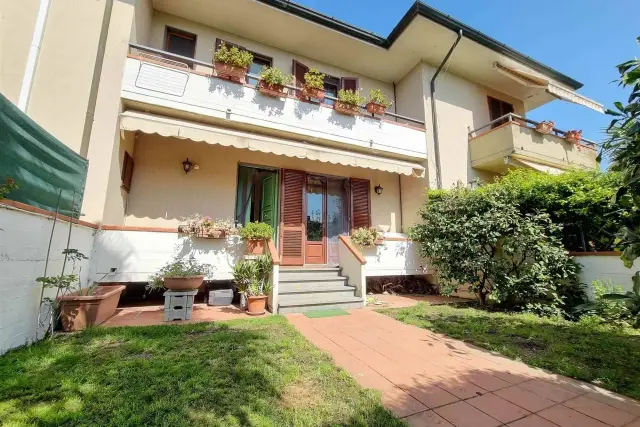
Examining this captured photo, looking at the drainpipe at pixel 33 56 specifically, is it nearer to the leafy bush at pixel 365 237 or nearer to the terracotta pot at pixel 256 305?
the terracotta pot at pixel 256 305

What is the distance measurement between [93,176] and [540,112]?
22514mm

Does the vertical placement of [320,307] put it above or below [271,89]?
below

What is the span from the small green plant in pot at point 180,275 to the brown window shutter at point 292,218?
3236 millimetres

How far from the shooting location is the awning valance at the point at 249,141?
7.95 meters

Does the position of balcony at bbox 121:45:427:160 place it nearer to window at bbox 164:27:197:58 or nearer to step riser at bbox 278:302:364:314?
window at bbox 164:27:197:58

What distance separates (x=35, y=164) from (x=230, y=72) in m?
6.15

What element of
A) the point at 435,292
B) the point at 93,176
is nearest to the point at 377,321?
the point at 435,292

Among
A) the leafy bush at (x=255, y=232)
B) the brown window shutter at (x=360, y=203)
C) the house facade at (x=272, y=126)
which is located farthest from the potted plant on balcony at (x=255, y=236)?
the brown window shutter at (x=360, y=203)

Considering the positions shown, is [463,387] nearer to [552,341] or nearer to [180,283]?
[552,341]

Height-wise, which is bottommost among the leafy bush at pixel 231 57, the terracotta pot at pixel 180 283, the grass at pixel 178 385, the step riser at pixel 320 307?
the grass at pixel 178 385

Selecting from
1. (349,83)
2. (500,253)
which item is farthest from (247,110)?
(500,253)

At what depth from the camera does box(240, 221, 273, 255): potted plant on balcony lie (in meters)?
8.80

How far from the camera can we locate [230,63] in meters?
9.24

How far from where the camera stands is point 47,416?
2799 millimetres
